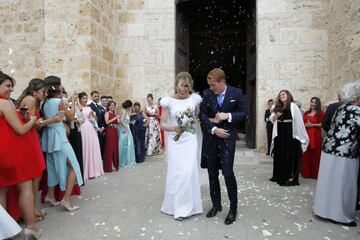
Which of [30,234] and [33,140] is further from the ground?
[33,140]

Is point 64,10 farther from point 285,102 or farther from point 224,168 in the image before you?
point 224,168

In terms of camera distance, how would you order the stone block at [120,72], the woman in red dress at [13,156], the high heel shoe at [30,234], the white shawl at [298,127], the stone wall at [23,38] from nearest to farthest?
the woman in red dress at [13,156] → the high heel shoe at [30,234] → the white shawl at [298,127] → the stone wall at [23,38] → the stone block at [120,72]

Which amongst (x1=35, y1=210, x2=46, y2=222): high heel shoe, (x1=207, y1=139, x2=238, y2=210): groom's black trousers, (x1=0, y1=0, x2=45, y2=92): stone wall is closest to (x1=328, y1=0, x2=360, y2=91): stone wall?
(x1=207, y1=139, x2=238, y2=210): groom's black trousers

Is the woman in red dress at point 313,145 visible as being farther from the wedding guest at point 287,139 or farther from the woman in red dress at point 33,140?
the woman in red dress at point 33,140

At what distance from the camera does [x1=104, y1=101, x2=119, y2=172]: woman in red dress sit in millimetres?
7062

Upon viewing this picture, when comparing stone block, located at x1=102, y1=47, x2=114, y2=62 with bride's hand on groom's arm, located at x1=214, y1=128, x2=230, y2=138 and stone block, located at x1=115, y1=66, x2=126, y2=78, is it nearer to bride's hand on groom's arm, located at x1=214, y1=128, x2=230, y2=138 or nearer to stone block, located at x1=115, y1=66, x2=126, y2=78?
stone block, located at x1=115, y1=66, x2=126, y2=78

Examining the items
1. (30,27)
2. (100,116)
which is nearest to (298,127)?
(100,116)

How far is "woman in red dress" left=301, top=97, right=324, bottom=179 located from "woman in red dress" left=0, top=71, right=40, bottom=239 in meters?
4.97

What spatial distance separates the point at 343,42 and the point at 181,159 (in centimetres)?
524

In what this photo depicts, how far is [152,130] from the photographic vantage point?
9.03 meters

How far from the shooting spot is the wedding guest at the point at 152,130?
29.5 ft

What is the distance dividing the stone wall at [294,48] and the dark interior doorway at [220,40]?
537mm

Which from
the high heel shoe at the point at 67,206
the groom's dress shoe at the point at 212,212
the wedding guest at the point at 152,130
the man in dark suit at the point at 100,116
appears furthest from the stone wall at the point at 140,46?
the groom's dress shoe at the point at 212,212

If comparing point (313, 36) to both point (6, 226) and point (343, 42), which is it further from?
point (6, 226)
